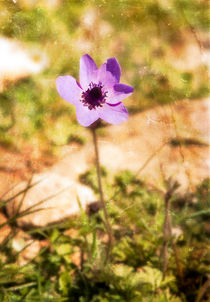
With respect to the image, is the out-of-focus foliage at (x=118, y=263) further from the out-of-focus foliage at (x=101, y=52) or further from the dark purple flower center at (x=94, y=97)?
the out-of-focus foliage at (x=101, y=52)

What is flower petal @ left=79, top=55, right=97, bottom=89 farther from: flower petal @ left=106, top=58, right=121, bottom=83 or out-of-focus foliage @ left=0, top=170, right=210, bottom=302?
out-of-focus foliage @ left=0, top=170, right=210, bottom=302

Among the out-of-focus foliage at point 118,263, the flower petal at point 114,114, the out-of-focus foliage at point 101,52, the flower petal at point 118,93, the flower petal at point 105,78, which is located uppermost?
the out-of-focus foliage at point 101,52

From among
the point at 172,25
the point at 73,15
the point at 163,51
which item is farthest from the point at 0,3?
the point at 172,25

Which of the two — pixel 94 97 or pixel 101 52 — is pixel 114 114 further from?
pixel 101 52

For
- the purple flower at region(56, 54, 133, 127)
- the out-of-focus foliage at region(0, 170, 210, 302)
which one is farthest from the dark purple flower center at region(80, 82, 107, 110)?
the out-of-focus foliage at region(0, 170, 210, 302)

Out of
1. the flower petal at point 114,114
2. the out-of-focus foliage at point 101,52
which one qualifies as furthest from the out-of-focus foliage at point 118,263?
the out-of-focus foliage at point 101,52

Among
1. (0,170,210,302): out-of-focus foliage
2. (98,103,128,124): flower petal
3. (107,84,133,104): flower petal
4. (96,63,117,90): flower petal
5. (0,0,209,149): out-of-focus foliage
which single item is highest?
(0,0,209,149): out-of-focus foliage

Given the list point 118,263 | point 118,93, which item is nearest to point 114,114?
point 118,93
